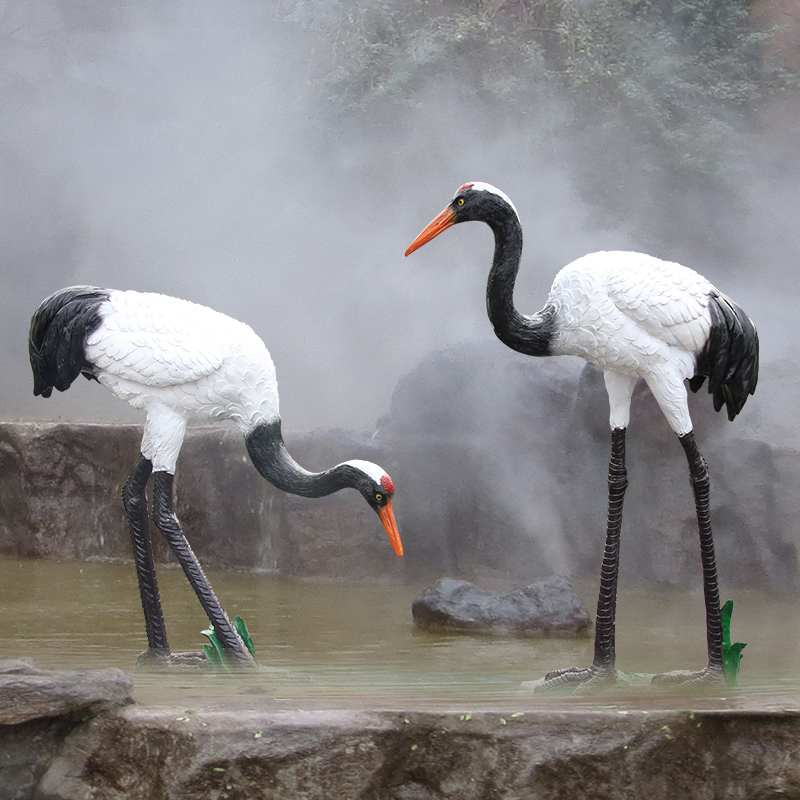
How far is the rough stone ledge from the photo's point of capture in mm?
2373

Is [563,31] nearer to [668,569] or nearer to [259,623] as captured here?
[668,569]

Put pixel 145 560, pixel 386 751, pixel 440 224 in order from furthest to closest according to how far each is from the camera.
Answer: pixel 145 560
pixel 440 224
pixel 386 751

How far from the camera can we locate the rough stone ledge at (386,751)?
2.37m

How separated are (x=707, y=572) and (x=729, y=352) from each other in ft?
2.36

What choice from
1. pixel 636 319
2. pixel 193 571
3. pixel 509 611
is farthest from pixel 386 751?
pixel 509 611

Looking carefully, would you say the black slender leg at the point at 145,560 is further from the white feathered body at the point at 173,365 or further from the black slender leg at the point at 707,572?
the black slender leg at the point at 707,572

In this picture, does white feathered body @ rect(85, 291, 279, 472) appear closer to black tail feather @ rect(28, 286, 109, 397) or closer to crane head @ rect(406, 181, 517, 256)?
black tail feather @ rect(28, 286, 109, 397)

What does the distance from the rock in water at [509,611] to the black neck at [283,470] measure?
1032 mm

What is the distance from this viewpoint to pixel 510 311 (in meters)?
3.46

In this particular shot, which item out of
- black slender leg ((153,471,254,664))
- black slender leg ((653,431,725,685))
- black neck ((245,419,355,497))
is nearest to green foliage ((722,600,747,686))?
black slender leg ((653,431,725,685))

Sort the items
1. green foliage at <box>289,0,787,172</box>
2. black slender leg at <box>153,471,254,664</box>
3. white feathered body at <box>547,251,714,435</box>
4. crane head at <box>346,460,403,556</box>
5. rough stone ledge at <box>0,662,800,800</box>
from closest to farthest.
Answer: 1. rough stone ledge at <box>0,662,800,800</box>
2. white feathered body at <box>547,251,714,435</box>
3. black slender leg at <box>153,471,254,664</box>
4. crane head at <box>346,460,403,556</box>
5. green foliage at <box>289,0,787,172</box>

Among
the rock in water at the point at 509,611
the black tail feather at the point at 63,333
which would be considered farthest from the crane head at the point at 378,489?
the black tail feather at the point at 63,333

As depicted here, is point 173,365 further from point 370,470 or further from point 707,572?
point 707,572

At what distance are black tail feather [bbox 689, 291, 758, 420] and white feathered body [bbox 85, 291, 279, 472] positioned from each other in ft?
4.93
